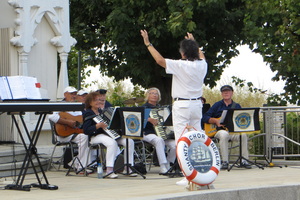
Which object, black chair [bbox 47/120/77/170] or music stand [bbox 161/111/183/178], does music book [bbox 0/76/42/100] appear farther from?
black chair [bbox 47/120/77/170]

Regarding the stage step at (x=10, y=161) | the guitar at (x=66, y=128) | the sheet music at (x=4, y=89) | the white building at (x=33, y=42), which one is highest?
the white building at (x=33, y=42)

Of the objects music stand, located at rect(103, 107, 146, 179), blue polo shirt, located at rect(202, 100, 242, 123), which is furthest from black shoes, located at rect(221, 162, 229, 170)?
music stand, located at rect(103, 107, 146, 179)

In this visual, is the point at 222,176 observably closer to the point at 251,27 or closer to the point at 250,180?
the point at 250,180

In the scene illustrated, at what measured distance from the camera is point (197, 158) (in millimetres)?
9961

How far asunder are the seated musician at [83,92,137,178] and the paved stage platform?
32 centimetres

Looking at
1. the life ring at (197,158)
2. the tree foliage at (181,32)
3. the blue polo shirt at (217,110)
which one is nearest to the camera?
the life ring at (197,158)

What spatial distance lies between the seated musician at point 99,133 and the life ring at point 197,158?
2.89m

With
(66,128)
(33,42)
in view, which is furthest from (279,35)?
(66,128)

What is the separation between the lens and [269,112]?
15805 millimetres

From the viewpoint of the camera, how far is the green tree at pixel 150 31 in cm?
2316

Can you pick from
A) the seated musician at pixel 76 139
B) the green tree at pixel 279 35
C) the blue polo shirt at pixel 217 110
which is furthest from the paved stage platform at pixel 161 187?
the green tree at pixel 279 35

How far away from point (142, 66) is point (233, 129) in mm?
11265

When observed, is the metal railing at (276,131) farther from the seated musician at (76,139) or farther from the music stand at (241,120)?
the seated musician at (76,139)

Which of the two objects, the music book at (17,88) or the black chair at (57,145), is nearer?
the music book at (17,88)
